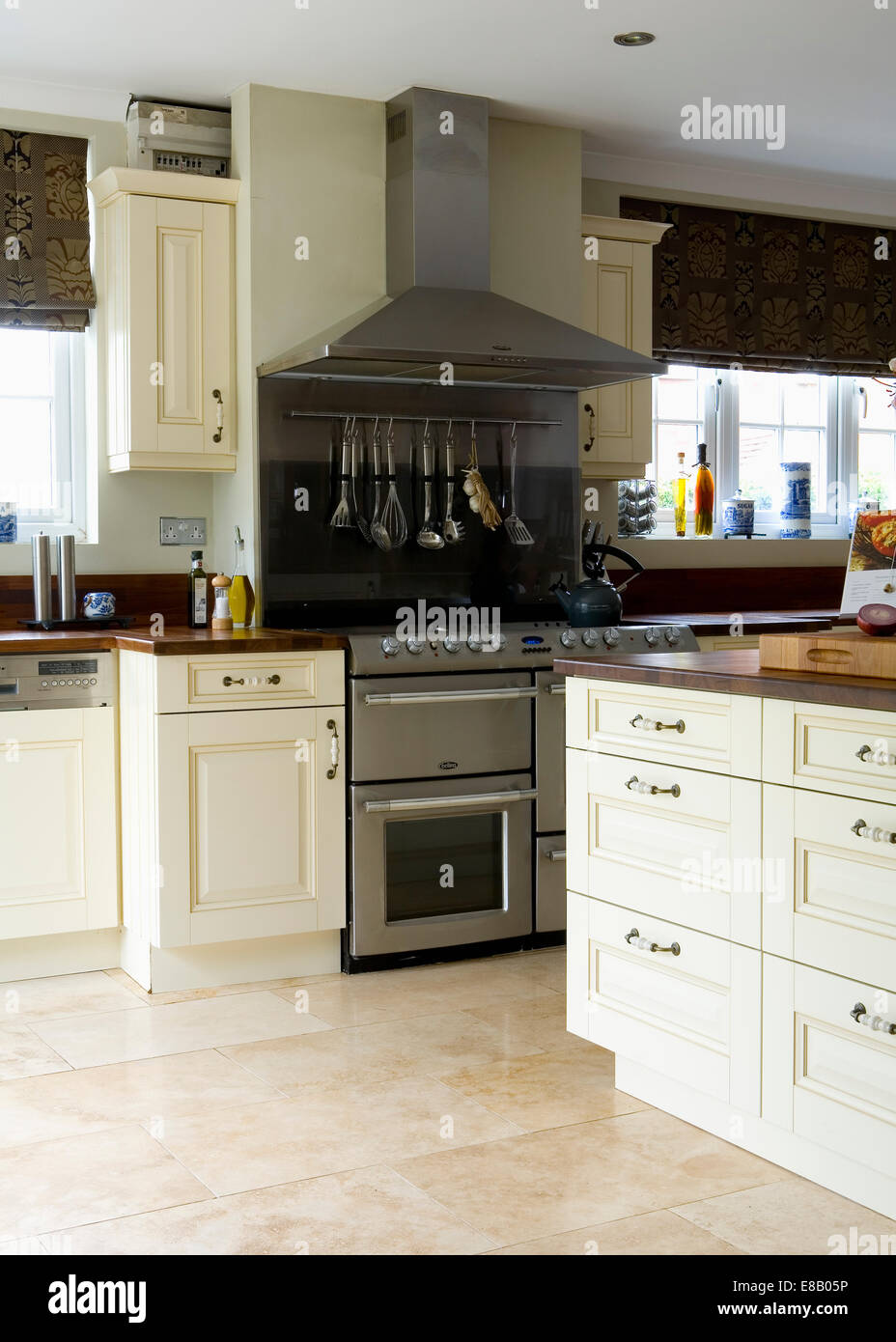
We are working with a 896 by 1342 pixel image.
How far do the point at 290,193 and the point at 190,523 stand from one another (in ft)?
3.41

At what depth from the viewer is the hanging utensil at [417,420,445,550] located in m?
4.26

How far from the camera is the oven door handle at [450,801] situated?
3.64 meters

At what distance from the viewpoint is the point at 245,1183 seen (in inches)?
92.1

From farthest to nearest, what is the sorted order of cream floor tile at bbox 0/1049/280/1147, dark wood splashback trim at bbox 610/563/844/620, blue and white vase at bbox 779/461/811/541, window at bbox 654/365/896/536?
blue and white vase at bbox 779/461/811/541, window at bbox 654/365/896/536, dark wood splashback trim at bbox 610/563/844/620, cream floor tile at bbox 0/1049/280/1147

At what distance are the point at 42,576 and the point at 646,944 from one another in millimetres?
2193

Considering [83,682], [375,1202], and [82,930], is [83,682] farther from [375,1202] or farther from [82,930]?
[375,1202]

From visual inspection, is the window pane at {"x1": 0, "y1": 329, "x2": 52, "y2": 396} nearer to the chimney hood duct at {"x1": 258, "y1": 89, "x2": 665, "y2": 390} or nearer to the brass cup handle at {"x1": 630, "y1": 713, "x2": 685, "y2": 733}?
the chimney hood duct at {"x1": 258, "y1": 89, "x2": 665, "y2": 390}

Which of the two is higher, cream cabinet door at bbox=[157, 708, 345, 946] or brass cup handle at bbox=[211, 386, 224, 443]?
brass cup handle at bbox=[211, 386, 224, 443]

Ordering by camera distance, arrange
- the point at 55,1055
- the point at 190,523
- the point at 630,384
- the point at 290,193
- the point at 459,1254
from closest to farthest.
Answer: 1. the point at 459,1254
2. the point at 55,1055
3. the point at 290,193
4. the point at 190,523
5. the point at 630,384

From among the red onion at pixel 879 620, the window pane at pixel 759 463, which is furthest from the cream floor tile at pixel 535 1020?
the window pane at pixel 759 463

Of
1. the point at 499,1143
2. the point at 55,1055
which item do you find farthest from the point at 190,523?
the point at 499,1143

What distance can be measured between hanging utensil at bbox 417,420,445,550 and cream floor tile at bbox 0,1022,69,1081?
6.09 ft

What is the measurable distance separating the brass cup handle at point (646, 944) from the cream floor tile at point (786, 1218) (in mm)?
435

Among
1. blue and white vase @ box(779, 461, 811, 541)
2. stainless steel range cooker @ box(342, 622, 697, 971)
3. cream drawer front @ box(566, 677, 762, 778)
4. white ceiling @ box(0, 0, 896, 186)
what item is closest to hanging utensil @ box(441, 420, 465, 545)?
stainless steel range cooker @ box(342, 622, 697, 971)
